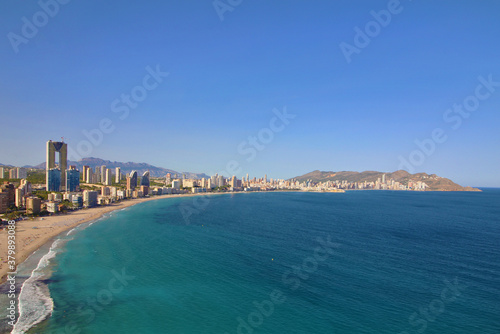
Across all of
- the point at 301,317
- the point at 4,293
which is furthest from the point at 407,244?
the point at 4,293

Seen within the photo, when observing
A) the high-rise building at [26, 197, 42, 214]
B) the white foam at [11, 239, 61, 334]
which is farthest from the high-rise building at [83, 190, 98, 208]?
the white foam at [11, 239, 61, 334]

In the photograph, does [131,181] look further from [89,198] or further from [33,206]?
[33,206]

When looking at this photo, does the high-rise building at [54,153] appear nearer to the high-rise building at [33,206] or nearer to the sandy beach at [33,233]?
the high-rise building at [33,206]

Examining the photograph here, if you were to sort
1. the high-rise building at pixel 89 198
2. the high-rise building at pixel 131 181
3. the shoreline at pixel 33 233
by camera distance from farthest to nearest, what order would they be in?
the high-rise building at pixel 131 181 → the high-rise building at pixel 89 198 → the shoreline at pixel 33 233

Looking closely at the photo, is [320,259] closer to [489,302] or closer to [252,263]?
[252,263]

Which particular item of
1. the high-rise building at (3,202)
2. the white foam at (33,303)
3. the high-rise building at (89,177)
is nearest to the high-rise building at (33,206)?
the high-rise building at (3,202)

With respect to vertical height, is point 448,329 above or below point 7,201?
below
